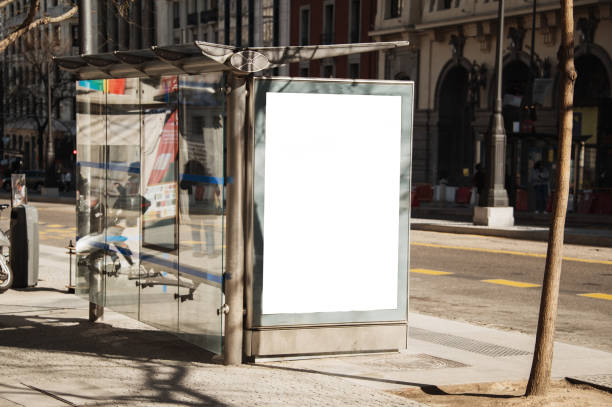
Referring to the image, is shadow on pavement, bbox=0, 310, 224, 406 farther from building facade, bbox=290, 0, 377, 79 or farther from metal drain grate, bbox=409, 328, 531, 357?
building facade, bbox=290, 0, 377, 79

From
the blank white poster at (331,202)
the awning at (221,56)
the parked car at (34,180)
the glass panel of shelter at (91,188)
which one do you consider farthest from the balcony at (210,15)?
the blank white poster at (331,202)

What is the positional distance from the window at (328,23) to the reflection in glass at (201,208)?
4596cm

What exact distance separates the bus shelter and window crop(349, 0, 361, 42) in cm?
4382

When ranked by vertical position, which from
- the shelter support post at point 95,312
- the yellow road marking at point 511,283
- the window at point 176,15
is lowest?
the yellow road marking at point 511,283

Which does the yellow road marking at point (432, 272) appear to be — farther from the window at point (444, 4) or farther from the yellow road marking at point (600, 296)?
the window at point (444, 4)

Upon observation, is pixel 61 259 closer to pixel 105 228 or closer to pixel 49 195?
pixel 105 228

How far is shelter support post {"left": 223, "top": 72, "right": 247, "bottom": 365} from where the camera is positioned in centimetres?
718

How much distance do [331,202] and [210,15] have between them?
2274 inches

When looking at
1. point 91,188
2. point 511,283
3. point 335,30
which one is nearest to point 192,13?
point 335,30

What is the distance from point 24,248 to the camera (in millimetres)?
12133

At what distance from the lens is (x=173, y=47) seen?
23.9ft

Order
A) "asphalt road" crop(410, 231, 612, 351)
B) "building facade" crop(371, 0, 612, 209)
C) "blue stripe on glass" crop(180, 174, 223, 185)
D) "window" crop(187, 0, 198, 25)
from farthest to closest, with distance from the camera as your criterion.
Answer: "window" crop(187, 0, 198, 25) → "building facade" crop(371, 0, 612, 209) → "asphalt road" crop(410, 231, 612, 351) → "blue stripe on glass" crop(180, 174, 223, 185)

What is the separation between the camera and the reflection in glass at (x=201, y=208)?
7.36 m

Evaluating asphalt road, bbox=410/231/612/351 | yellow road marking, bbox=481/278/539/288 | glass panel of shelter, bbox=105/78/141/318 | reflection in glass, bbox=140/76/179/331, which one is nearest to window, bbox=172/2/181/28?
asphalt road, bbox=410/231/612/351
